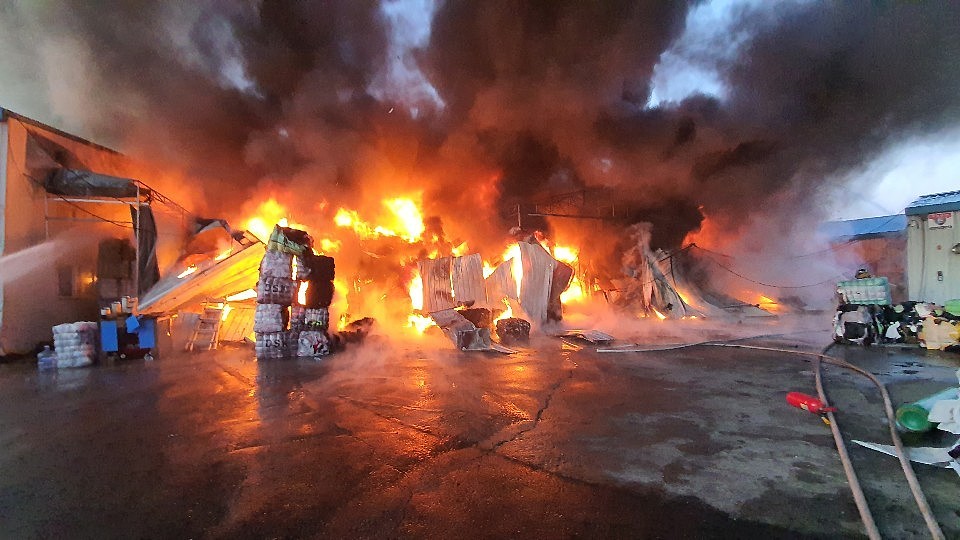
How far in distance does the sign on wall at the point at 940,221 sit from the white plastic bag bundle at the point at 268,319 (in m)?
17.1

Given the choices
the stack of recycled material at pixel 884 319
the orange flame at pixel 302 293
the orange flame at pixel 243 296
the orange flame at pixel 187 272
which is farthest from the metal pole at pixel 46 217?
the stack of recycled material at pixel 884 319

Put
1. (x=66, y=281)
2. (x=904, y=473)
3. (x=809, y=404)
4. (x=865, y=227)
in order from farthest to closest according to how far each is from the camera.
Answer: (x=865, y=227)
(x=66, y=281)
(x=809, y=404)
(x=904, y=473)

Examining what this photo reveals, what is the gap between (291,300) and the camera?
1014cm

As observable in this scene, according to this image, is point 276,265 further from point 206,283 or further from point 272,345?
point 206,283

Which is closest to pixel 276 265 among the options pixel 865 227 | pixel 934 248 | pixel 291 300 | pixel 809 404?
pixel 291 300

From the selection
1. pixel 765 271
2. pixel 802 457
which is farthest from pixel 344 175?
pixel 765 271

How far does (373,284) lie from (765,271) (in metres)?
18.9

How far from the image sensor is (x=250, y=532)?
2865 mm

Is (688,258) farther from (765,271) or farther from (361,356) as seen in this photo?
(361,356)

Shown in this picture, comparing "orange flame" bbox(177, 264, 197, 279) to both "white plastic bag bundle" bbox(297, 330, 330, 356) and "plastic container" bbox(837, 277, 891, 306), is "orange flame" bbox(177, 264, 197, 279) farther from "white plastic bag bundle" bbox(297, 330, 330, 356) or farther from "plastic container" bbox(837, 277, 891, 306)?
"plastic container" bbox(837, 277, 891, 306)

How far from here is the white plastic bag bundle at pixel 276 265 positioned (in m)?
9.91

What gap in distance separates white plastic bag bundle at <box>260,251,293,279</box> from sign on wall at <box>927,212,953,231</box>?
16.9 m

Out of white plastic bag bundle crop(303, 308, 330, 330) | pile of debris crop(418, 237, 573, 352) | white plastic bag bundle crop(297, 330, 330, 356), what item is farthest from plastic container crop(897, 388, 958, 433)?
white plastic bag bundle crop(303, 308, 330, 330)

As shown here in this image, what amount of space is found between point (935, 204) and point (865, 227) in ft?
46.7
